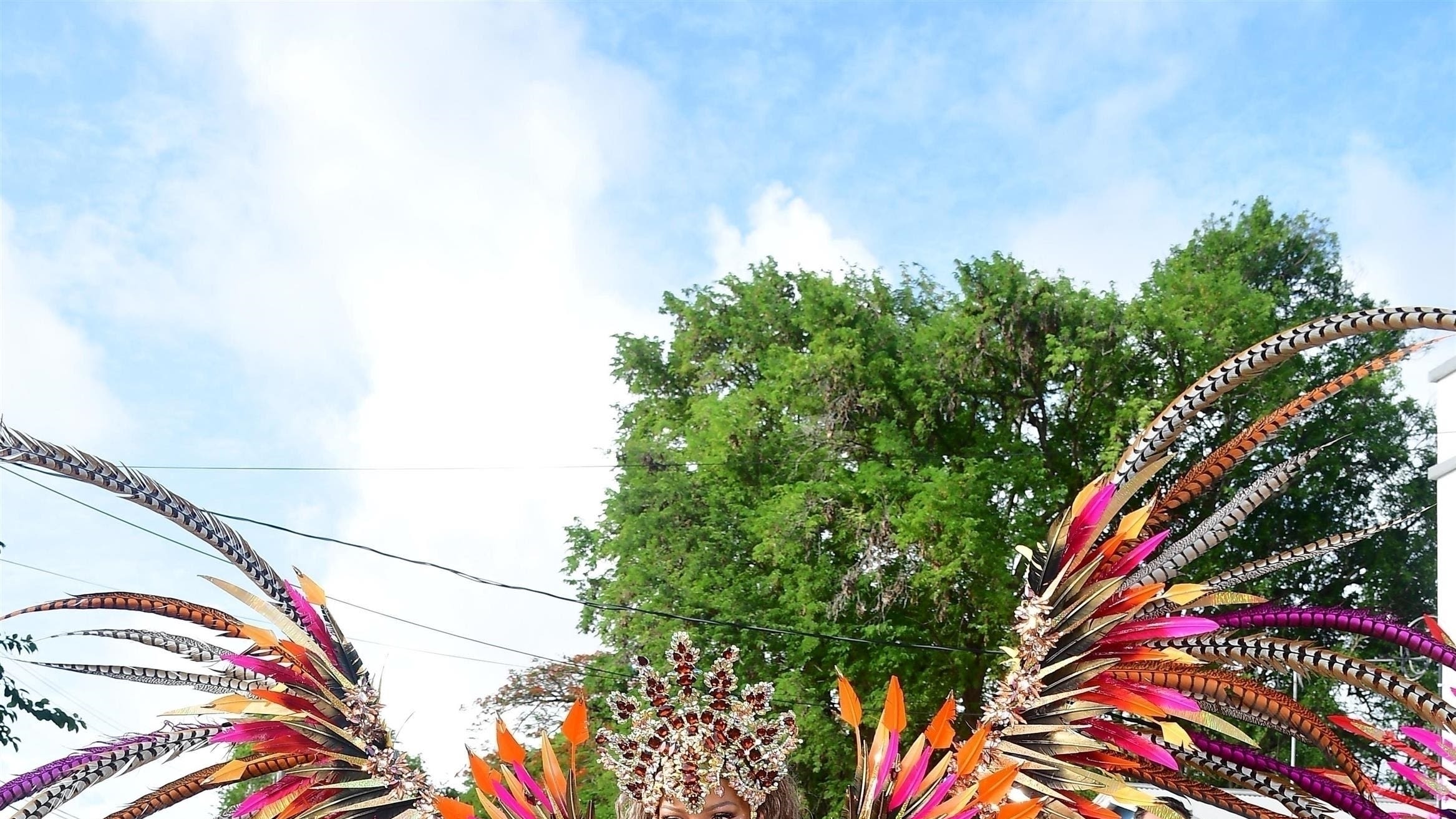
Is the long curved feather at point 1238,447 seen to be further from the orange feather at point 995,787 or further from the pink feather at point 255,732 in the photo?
the pink feather at point 255,732

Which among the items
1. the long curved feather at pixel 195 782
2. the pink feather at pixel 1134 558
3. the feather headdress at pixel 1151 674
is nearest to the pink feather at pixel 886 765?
the feather headdress at pixel 1151 674

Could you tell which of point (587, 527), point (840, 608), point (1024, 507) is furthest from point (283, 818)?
point (587, 527)

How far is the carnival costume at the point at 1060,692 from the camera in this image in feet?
9.86

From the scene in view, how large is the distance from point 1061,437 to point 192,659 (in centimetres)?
1418

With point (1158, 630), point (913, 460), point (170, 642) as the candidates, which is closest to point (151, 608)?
point (170, 642)

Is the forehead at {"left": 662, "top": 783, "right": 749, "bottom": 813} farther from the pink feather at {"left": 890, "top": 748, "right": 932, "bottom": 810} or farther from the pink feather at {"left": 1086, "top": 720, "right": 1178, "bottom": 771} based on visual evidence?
the pink feather at {"left": 1086, "top": 720, "right": 1178, "bottom": 771}

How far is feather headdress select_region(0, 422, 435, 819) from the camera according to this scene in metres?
3.26

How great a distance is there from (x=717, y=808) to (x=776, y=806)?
26 cm

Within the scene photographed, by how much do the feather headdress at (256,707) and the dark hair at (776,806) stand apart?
57 cm

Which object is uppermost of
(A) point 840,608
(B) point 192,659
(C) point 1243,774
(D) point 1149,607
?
(A) point 840,608

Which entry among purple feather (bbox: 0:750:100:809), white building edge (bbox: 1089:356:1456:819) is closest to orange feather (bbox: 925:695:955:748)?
purple feather (bbox: 0:750:100:809)

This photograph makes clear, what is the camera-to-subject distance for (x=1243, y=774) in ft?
9.87

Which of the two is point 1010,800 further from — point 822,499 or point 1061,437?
point 1061,437

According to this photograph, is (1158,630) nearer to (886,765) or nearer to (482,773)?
(886,765)
